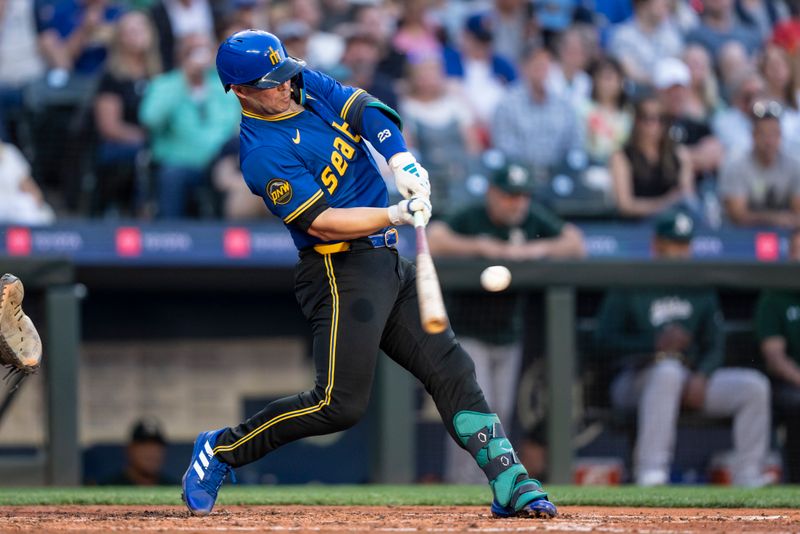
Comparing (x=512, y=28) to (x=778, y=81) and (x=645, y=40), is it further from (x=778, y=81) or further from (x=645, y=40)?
(x=778, y=81)

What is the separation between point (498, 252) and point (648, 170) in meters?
1.95

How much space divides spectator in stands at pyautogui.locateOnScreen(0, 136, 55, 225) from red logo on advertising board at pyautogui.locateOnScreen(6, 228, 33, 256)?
0.25 meters

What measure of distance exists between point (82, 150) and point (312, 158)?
4490mm

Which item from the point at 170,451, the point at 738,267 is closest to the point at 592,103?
the point at 738,267

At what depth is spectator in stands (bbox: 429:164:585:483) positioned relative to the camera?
747 centimetres

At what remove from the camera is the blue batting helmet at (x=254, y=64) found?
4.38 m

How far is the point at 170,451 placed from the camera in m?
8.60

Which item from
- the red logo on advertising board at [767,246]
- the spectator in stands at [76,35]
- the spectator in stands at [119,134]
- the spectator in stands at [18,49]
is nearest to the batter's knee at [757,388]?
the red logo on advertising board at [767,246]

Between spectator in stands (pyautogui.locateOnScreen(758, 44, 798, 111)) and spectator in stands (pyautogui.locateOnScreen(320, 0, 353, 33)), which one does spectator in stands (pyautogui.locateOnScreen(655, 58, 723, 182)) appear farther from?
spectator in stands (pyautogui.locateOnScreen(320, 0, 353, 33))

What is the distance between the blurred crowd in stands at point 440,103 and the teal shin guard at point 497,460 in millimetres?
4028

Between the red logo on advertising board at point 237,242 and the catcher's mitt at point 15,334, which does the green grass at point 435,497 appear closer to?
the catcher's mitt at point 15,334

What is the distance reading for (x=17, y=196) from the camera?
26.2 ft

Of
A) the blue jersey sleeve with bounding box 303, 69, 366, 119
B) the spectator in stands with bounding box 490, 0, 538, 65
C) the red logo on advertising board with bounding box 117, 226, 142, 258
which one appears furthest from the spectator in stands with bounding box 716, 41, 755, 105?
the blue jersey sleeve with bounding box 303, 69, 366, 119

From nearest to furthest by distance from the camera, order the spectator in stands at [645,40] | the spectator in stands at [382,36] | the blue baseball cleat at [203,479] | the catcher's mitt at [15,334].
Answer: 1. the blue baseball cleat at [203,479]
2. the catcher's mitt at [15,334]
3. the spectator in stands at [382,36]
4. the spectator in stands at [645,40]
